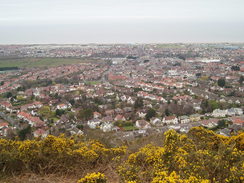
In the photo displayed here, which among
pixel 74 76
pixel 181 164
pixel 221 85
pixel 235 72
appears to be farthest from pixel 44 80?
pixel 181 164

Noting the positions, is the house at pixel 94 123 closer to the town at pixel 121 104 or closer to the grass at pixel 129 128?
the town at pixel 121 104

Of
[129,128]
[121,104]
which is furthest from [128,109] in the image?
[129,128]

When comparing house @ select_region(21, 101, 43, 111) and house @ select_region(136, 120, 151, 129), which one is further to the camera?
house @ select_region(21, 101, 43, 111)

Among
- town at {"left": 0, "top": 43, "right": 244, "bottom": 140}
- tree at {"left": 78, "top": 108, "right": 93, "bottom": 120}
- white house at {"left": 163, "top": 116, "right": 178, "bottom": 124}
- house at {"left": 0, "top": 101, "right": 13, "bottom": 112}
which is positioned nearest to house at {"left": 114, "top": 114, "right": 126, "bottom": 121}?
town at {"left": 0, "top": 43, "right": 244, "bottom": 140}

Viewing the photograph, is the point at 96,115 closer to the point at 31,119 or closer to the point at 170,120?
the point at 31,119

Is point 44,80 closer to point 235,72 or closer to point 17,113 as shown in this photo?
point 17,113

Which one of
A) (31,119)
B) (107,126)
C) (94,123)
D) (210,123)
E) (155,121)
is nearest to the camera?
(210,123)

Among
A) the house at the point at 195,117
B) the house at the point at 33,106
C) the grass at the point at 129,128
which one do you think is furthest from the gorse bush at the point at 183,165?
the house at the point at 33,106

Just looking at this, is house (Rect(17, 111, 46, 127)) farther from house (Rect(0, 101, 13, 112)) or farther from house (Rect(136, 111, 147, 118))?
house (Rect(136, 111, 147, 118))
